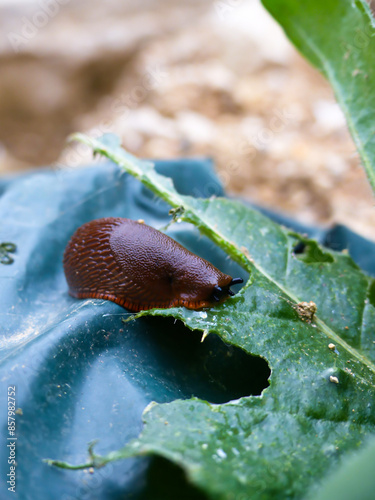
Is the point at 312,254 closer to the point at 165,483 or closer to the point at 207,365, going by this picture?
the point at 207,365

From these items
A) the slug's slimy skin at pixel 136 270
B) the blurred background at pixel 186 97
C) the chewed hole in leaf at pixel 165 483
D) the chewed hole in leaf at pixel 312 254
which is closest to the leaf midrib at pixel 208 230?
the slug's slimy skin at pixel 136 270

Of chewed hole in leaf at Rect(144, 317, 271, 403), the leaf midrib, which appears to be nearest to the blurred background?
the leaf midrib

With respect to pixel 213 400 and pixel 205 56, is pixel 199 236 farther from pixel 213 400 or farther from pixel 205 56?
pixel 205 56

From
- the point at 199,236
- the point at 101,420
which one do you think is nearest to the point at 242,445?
the point at 101,420

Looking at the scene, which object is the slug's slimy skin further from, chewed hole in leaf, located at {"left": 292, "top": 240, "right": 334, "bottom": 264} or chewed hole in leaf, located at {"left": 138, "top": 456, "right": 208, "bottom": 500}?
chewed hole in leaf, located at {"left": 138, "top": 456, "right": 208, "bottom": 500}

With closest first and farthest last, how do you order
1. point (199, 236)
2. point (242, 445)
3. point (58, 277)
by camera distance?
1. point (242, 445)
2. point (58, 277)
3. point (199, 236)
